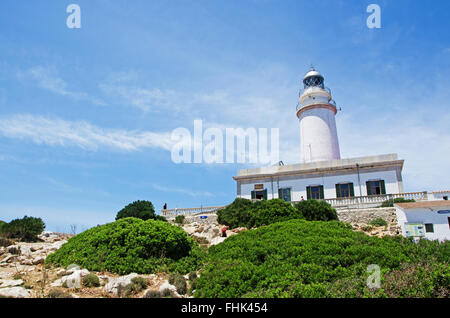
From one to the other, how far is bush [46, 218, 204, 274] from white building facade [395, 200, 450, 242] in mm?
10059

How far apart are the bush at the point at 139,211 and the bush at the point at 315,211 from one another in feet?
32.3

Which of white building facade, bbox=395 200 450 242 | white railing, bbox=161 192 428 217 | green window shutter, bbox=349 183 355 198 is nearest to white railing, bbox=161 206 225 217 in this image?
white railing, bbox=161 192 428 217

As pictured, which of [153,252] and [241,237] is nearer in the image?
[153,252]

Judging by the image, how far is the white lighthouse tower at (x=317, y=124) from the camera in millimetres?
30781

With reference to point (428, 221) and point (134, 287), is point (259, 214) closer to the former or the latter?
point (428, 221)

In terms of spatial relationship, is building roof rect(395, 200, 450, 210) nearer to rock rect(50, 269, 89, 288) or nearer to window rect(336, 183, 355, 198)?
window rect(336, 183, 355, 198)

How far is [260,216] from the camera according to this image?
1641 centimetres

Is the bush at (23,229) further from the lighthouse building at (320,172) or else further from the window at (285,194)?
the window at (285,194)

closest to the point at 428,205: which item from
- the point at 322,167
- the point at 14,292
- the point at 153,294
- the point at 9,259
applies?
the point at 322,167

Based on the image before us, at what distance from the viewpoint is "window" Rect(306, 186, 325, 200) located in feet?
84.8

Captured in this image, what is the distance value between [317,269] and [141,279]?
4.63 metres

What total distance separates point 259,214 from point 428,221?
26.3 feet
